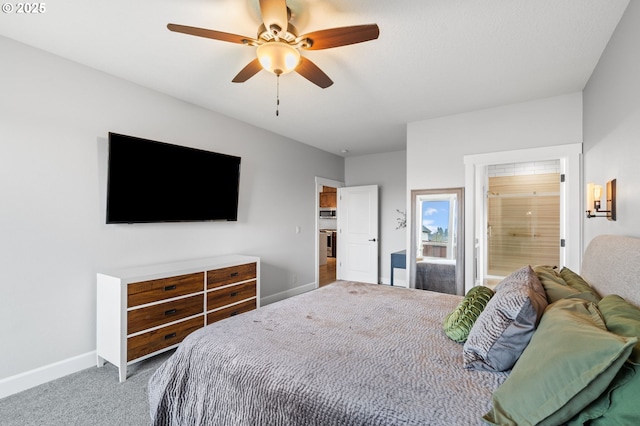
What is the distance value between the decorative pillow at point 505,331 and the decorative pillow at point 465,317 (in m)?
0.21

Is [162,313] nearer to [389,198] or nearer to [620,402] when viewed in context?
[620,402]

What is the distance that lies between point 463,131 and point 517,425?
11.7ft

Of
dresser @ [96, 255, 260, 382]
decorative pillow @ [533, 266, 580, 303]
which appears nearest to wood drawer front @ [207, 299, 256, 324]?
dresser @ [96, 255, 260, 382]

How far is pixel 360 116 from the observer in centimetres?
388

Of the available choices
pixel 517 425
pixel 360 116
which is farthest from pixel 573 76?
pixel 517 425

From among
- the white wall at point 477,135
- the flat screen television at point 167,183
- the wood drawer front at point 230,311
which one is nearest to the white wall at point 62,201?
the flat screen television at point 167,183

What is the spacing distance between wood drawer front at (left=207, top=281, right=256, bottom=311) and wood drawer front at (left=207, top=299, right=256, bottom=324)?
0.20 ft

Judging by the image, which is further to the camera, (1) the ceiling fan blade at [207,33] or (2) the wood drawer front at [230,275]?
(2) the wood drawer front at [230,275]

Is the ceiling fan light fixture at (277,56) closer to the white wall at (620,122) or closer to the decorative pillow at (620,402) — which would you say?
the white wall at (620,122)

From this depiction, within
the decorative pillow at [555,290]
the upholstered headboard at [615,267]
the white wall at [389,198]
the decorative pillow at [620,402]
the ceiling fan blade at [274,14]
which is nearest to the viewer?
the decorative pillow at [620,402]

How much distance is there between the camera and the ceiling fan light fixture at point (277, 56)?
1.96m

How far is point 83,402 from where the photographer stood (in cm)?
217

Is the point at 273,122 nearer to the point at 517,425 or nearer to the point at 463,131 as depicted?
the point at 463,131

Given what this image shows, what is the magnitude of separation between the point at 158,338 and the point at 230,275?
89 cm
